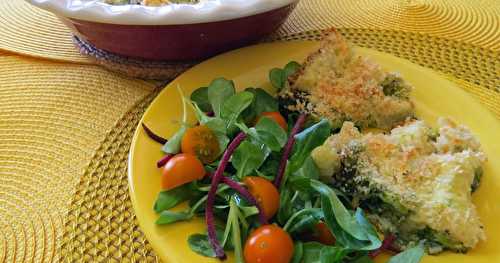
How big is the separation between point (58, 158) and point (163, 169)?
10.3 inches

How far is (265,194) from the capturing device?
706 mm

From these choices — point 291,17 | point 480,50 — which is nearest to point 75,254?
point 291,17

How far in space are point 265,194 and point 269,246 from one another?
0.09 meters

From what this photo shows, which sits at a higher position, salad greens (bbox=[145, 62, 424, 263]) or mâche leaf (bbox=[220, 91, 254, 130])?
mâche leaf (bbox=[220, 91, 254, 130])

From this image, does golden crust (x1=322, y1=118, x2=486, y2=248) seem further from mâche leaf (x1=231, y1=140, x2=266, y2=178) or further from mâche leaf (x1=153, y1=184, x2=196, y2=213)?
mâche leaf (x1=153, y1=184, x2=196, y2=213)

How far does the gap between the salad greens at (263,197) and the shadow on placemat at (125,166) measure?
0.11m

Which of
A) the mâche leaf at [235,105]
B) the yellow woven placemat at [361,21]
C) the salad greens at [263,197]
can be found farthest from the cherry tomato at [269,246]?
the yellow woven placemat at [361,21]

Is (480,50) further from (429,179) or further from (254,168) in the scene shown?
(254,168)

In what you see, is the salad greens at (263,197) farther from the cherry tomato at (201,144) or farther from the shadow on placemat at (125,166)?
the shadow on placemat at (125,166)

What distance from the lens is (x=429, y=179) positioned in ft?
2.45

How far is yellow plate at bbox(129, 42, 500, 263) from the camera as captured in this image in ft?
2.30

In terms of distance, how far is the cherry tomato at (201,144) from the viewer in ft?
2.60

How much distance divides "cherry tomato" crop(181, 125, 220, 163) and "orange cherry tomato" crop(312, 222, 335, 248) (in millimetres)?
189

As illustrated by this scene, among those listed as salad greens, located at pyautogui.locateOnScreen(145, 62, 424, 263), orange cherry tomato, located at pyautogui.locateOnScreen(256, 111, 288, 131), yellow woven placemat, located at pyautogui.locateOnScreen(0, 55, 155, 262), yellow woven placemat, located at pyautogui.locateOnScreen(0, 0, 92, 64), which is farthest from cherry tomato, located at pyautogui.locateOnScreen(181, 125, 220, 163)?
yellow woven placemat, located at pyautogui.locateOnScreen(0, 0, 92, 64)
